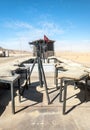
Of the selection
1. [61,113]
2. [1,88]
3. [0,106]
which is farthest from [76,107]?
[1,88]

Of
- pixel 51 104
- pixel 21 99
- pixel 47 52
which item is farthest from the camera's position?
pixel 47 52

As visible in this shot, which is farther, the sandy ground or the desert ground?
the sandy ground

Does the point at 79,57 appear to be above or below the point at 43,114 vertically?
above

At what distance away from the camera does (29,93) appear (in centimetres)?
848

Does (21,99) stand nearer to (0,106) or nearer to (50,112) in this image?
(0,106)

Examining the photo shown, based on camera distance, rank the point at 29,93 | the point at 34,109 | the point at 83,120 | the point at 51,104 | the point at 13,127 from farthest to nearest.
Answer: the point at 29,93 → the point at 51,104 → the point at 34,109 → the point at 83,120 → the point at 13,127

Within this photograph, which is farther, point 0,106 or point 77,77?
point 0,106

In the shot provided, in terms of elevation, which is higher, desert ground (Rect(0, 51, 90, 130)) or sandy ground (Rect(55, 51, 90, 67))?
sandy ground (Rect(55, 51, 90, 67))

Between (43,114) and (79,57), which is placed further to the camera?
(79,57)

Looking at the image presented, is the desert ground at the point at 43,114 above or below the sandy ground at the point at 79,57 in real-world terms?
below

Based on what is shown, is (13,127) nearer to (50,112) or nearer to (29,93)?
(50,112)

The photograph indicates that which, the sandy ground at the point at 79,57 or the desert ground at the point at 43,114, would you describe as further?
the sandy ground at the point at 79,57

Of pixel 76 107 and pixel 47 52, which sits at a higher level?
pixel 47 52

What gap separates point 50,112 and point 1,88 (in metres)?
4.45
